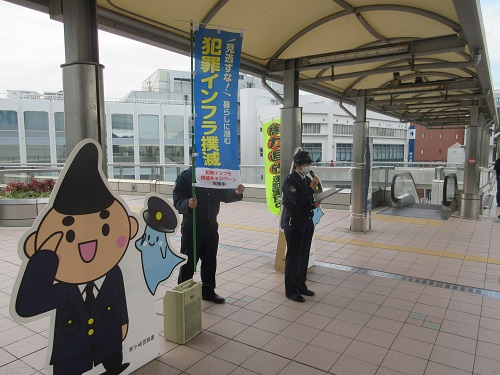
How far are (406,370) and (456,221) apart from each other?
25.1 ft

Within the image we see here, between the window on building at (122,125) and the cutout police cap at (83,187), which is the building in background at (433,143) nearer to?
the window on building at (122,125)

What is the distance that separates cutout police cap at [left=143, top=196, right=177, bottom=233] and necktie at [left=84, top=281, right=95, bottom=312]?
2.15ft

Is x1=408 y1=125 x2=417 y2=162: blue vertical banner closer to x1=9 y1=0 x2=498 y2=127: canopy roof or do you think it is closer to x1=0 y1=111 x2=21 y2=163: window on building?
x1=0 y1=111 x2=21 y2=163: window on building

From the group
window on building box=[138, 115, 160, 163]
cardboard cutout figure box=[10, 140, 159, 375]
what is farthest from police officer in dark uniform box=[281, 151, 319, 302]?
window on building box=[138, 115, 160, 163]

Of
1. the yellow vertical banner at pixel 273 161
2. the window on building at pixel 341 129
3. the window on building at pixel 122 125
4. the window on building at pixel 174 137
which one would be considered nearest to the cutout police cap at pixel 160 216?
the yellow vertical banner at pixel 273 161

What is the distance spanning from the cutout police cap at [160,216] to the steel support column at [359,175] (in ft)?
18.9

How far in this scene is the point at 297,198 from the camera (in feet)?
14.1

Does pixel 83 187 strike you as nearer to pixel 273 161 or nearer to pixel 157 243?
pixel 157 243

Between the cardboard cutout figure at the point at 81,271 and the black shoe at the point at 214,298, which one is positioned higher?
the cardboard cutout figure at the point at 81,271

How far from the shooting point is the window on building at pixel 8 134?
974 inches

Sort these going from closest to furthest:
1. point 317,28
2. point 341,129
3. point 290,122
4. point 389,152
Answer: point 317,28 → point 290,122 → point 341,129 → point 389,152

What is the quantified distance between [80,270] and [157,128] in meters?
29.9

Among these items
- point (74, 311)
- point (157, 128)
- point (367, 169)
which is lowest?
point (74, 311)

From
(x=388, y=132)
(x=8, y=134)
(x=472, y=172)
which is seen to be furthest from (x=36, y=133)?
(x=388, y=132)
